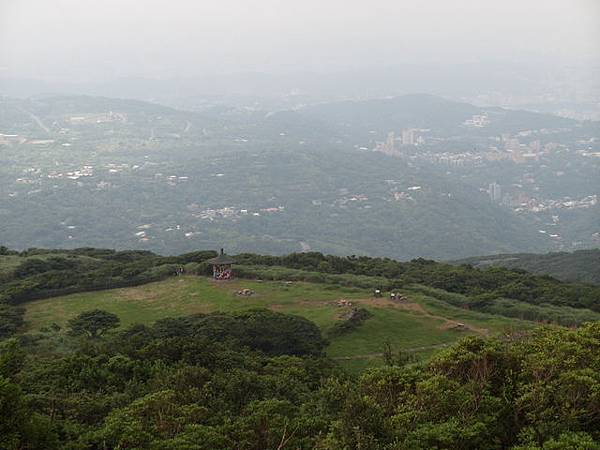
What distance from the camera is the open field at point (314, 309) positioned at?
3588 cm

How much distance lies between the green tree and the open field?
226cm

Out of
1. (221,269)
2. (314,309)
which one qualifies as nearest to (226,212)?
(221,269)

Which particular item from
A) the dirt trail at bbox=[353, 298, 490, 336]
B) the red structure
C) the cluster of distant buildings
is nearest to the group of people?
the red structure

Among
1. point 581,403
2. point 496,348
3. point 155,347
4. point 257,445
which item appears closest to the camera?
point 581,403

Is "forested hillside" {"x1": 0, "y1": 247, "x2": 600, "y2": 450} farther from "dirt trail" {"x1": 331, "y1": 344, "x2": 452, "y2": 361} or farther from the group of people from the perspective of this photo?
the group of people

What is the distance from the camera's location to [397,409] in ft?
58.0

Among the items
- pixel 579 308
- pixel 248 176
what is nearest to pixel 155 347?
pixel 579 308

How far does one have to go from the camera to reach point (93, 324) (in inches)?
1426

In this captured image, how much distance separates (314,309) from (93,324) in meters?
13.4

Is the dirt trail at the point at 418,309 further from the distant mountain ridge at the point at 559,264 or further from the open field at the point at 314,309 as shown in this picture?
the distant mountain ridge at the point at 559,264

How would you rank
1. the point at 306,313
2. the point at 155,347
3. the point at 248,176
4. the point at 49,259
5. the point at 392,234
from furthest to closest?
the point at 248,176 → the point at 392,234 → the point at 49,259 → the point at 306,313 → the point at 155,347

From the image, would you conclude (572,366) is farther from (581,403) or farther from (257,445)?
(257,445)

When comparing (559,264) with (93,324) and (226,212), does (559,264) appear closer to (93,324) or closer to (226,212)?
(93,324)

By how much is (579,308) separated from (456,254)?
102589 millimetres
